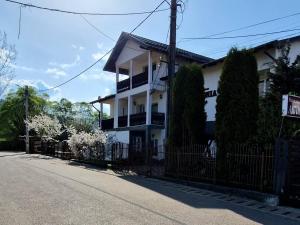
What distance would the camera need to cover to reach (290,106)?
10508 millimetres

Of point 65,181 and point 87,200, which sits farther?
point 65,181

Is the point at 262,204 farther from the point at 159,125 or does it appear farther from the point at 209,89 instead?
the point at 159,125

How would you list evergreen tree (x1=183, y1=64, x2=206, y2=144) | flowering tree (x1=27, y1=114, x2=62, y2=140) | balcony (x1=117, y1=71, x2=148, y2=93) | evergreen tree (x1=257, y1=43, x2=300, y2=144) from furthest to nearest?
flowering tree (x1=27, y1=114, x2=62, y2=140), balcony (x1=117, y1=71, x2=148, y2=93), evergreen tree (x1=183, y1=64, x2=206, y2=144), evergreen tree (x1=257, y1=43, x2=300, y2=144)

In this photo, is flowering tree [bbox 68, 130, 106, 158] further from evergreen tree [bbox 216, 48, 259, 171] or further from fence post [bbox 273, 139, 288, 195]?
fence post [bbox 273, 139, 288, 195]

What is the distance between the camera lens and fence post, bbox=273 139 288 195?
10008mm

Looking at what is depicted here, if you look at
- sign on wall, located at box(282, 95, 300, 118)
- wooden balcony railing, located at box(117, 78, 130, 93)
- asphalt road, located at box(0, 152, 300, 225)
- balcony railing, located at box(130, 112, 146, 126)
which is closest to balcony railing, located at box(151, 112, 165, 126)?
balcony railing, located at box(130, 112, 146, 126)

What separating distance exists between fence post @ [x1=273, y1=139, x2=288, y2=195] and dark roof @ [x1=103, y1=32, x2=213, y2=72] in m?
16.0

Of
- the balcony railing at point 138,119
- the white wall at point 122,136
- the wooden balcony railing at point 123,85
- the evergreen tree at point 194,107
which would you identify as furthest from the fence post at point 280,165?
the wooden balcony railing at point 123,85

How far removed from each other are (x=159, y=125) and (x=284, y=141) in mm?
16194

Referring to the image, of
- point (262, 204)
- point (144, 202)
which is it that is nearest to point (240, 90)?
point (262, 204)

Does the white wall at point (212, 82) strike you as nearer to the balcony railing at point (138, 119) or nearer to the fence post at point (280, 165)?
the balcony railing at point (138, 119)

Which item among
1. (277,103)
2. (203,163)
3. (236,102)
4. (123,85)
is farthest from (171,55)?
(123,85)

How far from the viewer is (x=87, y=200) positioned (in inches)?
369

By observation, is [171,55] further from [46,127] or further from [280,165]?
[46,127]
